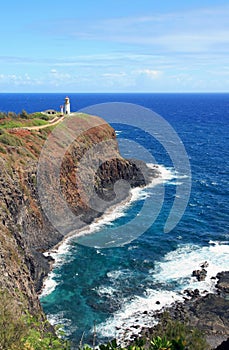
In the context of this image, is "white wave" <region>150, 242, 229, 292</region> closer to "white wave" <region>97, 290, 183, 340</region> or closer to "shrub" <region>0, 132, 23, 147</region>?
"white wave" <region>97, 290, 183, 340</region>

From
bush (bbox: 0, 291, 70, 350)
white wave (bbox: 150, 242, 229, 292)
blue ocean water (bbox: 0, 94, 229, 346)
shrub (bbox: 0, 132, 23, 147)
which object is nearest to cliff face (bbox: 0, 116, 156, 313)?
shrub (bbox: 0, 132, 23, 147)

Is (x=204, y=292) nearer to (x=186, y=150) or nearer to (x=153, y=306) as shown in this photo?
(x=153, y=306)

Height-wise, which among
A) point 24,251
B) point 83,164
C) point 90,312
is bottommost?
point 90,312

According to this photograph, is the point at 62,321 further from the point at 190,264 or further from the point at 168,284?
the point at 190,264

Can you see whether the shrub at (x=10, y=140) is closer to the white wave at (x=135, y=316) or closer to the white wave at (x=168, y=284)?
the white wave at (x=168, y=284)

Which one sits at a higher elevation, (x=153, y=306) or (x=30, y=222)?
(x=30, y=222)

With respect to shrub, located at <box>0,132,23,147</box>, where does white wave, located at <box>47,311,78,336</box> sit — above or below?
below

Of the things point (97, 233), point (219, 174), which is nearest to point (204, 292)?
point (97, 233)
